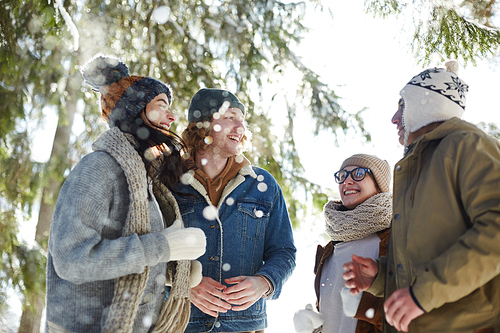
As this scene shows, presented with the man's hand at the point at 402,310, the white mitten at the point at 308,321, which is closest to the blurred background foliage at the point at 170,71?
the white mitten at the point at 308,321

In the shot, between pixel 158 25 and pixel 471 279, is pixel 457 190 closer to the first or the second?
pixel 471 279

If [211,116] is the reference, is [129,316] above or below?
below

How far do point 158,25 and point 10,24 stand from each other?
155 centimetres

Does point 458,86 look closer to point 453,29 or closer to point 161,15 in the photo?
point 453,29

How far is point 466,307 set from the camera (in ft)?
4.16

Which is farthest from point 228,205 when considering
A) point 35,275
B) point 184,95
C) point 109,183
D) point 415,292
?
point 35,275

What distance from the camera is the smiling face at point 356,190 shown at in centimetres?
244

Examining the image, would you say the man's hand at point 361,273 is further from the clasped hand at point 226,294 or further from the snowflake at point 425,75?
the snowflake at point 425,75

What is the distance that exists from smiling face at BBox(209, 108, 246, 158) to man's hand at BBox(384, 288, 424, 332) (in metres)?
1.41

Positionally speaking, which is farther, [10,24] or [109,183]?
[10,24]

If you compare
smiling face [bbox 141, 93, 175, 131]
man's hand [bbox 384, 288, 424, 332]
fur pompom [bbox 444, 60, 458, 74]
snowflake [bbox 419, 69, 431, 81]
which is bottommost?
man's hand [bbox 384, 288, 424, 332]

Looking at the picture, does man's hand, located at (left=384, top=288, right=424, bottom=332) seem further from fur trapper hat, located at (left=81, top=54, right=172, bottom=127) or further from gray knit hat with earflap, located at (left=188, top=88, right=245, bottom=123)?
gray knit hat with earflap, located at (left=188, top=88, right=245, bottom=123)

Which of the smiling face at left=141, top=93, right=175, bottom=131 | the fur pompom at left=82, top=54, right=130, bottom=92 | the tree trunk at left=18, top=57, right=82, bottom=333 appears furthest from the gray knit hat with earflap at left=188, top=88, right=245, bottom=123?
the tree trunk at left=18, top=57, right=82, bottom=333

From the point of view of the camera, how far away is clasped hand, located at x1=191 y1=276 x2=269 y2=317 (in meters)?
2.00
